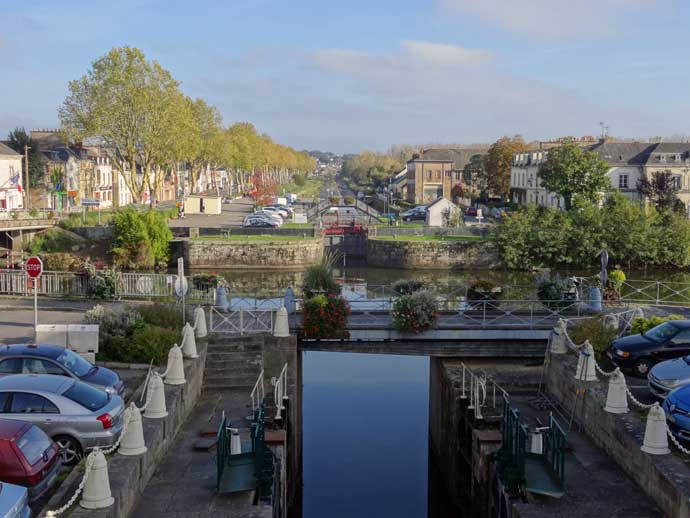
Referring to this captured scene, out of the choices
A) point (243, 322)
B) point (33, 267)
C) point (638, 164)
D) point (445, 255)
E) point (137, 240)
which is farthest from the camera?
point (638, 164)

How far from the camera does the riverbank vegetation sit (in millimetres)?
55312

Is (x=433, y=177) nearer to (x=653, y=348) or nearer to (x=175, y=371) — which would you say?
(x=653, y=348)

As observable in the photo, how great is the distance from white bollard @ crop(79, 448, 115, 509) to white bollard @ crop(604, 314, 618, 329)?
13396 mm

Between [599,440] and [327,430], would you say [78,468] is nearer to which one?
[599,440]

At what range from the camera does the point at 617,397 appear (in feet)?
47.5

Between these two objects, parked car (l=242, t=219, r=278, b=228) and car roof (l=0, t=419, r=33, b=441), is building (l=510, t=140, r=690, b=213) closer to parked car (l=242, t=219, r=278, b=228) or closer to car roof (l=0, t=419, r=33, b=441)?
parked car (l=242, t=219, r=278, b=228)

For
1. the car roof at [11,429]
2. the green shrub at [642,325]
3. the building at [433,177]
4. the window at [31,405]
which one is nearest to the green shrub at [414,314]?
the green shrub at [642,325]

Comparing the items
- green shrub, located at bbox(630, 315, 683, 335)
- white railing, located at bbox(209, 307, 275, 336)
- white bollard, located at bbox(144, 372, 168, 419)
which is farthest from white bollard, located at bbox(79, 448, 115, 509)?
green shrub, located at bbox(630, 315, 683, 335)

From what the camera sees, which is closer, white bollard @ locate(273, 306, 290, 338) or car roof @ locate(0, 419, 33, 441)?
car roof @ locate(0, 419, 33, 441)

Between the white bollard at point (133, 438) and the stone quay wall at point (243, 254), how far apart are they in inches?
1783

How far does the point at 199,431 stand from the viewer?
15734mm

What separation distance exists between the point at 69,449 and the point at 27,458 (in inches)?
77.2

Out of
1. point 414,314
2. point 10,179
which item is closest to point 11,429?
point 414,314

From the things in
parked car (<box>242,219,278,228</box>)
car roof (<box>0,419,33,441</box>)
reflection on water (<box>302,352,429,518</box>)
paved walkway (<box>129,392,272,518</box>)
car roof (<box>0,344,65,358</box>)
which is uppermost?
parked car (<box>242,219,278,228</box>)
